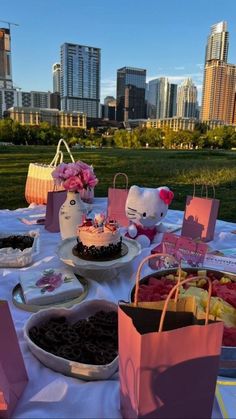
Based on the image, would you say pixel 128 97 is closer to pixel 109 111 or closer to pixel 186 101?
pixel 109 111

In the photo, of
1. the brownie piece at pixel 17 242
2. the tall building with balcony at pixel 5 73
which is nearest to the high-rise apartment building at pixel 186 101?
the tall building with balcony at pixel 5 73

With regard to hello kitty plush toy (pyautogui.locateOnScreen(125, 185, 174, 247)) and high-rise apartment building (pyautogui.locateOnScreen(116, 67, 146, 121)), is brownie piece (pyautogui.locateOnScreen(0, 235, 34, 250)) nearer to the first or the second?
hello kitty plush toy (pyautogui.locateOnScreen(125, 185, 174, 247))

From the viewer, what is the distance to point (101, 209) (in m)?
2.14

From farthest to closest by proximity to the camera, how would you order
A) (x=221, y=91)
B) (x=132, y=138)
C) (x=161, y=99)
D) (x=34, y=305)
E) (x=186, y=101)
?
1. (x=161, y=99)
2. (x=186, y=101)
3. (x=221, y=91)
4. (x=132, y=138)
5. (x=34, y=305)

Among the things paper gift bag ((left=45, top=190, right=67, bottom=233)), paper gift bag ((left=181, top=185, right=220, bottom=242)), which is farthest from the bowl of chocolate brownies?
paper gift bag ((left=181, top=185, right=220, bottom=242))

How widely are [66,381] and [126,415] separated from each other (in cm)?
14

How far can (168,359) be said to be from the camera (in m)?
0.46

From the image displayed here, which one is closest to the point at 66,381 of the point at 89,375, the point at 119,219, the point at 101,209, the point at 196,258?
the point at 89,375

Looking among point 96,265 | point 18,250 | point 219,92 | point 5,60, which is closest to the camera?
point 96,265

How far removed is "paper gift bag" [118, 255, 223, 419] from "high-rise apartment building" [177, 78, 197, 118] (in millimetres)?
73208

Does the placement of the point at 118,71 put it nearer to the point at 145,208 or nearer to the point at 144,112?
the point at 144,112

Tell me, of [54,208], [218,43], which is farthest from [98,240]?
[218,43]

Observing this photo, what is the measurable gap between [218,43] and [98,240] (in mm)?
76828

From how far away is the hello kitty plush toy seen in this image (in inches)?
55.4
